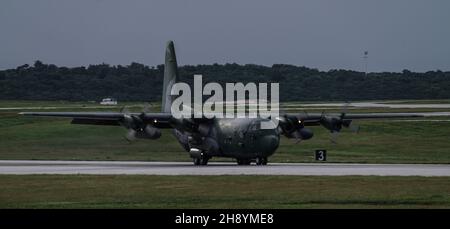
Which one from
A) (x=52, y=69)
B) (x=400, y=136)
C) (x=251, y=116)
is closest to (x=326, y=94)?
(x=52, y=69)

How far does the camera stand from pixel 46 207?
29.0 meters

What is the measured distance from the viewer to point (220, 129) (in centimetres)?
5162

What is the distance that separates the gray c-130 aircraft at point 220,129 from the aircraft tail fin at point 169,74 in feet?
0.93

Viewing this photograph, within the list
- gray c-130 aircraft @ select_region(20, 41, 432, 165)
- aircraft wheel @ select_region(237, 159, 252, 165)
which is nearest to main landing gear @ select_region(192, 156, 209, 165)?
gray c-130 aircraft @ select_region(20, 41, 432, 165)

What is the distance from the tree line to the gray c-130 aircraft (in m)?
68.1

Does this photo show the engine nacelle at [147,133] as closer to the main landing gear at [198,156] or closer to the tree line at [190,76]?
the main landing gear at [198,156]

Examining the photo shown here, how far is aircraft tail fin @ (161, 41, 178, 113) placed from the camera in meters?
54.4

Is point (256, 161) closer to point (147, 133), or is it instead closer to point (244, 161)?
point (244, 161)

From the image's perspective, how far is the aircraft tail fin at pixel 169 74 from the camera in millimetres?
54375

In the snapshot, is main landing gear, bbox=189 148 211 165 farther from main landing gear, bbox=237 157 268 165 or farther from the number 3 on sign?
the number 3 on sign

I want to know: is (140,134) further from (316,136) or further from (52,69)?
(52,69)

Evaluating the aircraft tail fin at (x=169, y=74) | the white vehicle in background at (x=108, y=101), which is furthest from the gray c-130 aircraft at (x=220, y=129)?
the white vehicle in background at (x=108, y=101)

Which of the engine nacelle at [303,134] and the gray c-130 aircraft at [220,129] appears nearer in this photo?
the gray c-130 aircraft at [220,129]
